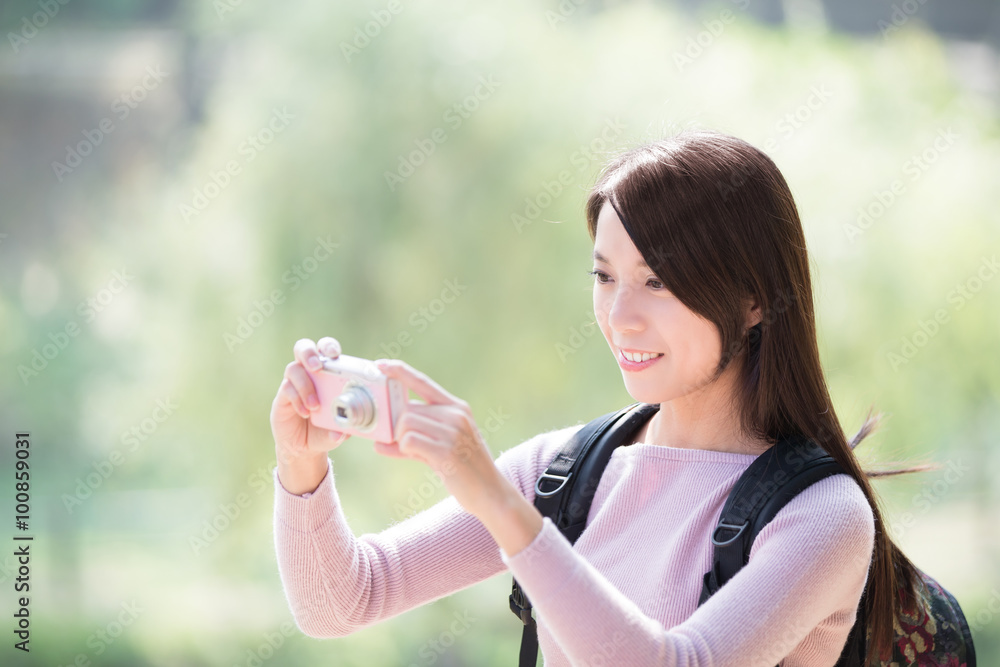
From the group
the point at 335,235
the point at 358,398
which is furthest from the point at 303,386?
the point at 335,235

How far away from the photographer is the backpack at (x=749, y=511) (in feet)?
3.32

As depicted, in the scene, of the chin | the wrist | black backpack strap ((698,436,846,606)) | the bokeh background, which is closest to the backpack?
black backpack strap ((698,436,846,606))

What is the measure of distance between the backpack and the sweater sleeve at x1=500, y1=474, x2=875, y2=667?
2 cm

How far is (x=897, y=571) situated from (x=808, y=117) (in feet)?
7.18

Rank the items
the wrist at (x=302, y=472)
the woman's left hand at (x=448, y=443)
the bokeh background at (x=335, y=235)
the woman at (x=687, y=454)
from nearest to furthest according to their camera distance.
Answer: the woman's left hand at (x=448, y=443) < the woman at (x=687, y=454) < the wrist at (x=302, y=472) < the bokeh background at (x=335, y=235)

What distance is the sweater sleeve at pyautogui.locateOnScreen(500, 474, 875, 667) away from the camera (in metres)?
0.87

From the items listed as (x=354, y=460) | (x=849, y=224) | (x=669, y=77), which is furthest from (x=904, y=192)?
(x=354, y=460)

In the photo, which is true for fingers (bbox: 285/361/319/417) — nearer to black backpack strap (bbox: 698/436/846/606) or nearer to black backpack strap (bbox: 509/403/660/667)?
black backpack strap (bbox: 509/403/660/667)

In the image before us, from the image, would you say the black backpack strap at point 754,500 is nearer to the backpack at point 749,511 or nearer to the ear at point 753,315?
the backpack at point 749,511

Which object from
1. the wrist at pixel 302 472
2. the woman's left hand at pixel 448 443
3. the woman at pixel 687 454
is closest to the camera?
the woman's left hand at pixel 448 443

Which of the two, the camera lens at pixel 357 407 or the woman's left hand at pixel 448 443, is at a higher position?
the camera lens at pixel 357 407

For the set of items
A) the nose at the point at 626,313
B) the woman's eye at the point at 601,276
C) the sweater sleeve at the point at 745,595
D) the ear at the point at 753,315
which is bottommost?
the sweater sleeve at the point at 745,595

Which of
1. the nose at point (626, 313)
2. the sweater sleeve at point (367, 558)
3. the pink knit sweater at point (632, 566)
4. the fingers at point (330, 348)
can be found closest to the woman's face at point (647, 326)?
the nose at point (626, 313)

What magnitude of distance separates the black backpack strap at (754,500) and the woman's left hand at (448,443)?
0.28m
